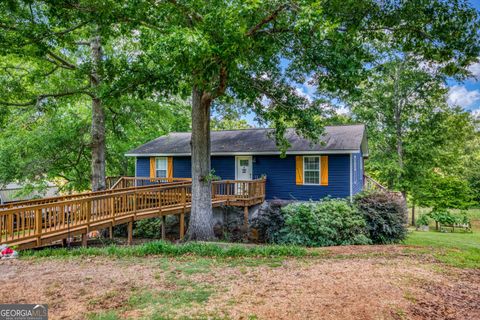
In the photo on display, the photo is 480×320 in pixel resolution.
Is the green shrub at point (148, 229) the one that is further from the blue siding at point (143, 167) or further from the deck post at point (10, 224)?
the deck post at point (10, 224)

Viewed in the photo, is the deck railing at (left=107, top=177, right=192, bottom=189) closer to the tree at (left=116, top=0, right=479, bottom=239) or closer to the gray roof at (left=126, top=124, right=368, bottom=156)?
the gray roof at (left=126, top=124, right=368, bottom=156)

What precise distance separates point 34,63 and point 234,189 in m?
10.4

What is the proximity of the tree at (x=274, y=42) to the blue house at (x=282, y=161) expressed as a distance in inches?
136

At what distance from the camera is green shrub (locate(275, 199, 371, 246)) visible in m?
10.9

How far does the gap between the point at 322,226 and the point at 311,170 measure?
4.46 metres

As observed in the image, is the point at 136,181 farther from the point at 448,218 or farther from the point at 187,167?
the point at 448,218

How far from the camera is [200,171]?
10.4 meters

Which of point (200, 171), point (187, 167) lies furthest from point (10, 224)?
point (187, 167)

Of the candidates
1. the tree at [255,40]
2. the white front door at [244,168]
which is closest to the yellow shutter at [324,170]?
the tree at [255,40]

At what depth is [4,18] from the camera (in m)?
9.55

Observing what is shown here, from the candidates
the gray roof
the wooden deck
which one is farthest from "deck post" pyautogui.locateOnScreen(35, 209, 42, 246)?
the gray roof

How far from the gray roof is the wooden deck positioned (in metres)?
2.04

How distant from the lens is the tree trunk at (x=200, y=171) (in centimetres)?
1034

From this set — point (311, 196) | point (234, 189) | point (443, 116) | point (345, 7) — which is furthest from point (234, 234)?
point (443, 116)
